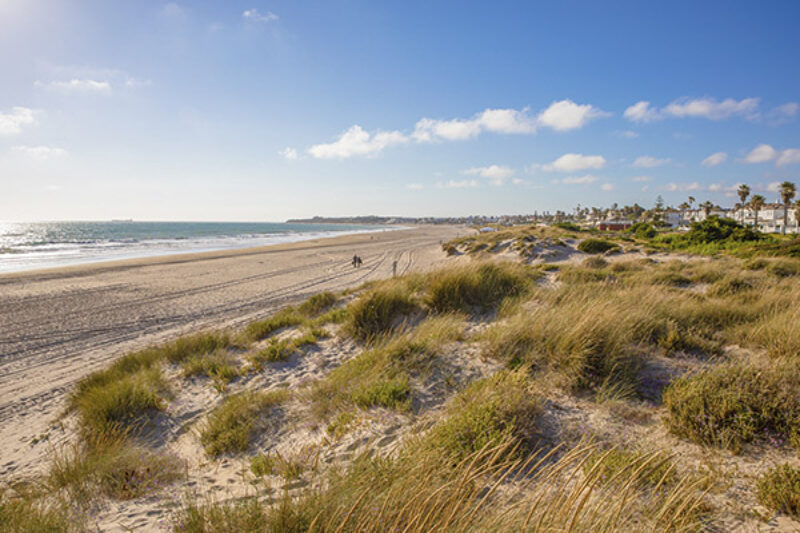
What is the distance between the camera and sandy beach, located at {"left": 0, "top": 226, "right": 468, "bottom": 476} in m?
6.75

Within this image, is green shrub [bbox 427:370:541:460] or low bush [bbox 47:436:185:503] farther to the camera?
low bush [bbox 47:436:185:503]

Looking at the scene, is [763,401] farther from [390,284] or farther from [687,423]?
[390,284]

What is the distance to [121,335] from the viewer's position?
10891 mm

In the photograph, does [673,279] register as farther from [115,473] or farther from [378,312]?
[115,473]

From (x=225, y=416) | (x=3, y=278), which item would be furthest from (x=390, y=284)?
(x=3, y=278)

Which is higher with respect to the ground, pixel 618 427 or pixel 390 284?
pixel 390 284

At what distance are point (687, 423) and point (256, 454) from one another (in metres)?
4.59

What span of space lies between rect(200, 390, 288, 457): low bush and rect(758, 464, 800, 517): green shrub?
15.8ft

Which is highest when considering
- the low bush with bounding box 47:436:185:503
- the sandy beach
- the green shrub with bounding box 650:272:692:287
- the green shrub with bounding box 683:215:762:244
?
the green shrub with bounding box 683:215:762:244

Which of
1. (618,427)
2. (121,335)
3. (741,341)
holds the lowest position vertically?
(121,335)

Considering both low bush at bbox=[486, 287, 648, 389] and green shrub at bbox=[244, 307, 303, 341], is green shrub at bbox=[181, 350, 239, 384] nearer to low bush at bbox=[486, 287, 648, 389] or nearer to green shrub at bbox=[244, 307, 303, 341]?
green shrub at bbox=[244, 307, 303, 341]

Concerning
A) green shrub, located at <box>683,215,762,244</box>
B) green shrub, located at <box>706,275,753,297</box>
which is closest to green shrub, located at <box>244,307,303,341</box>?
green shrub, located at <box>706,275,753,297</box>

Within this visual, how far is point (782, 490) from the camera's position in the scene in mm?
2418

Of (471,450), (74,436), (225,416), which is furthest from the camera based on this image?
(74,436)
